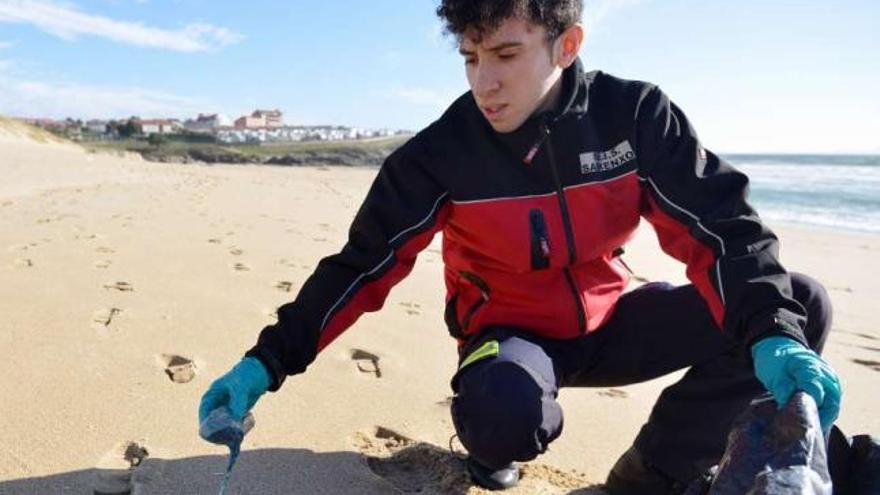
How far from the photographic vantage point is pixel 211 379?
254 centimetres

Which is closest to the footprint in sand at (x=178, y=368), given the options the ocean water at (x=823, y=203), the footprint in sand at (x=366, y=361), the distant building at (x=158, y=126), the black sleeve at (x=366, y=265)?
the footprint in sand at (x=366, y=361)

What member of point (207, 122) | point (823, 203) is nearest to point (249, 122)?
point (207, 122)

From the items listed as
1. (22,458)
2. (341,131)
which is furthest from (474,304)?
(341,131)

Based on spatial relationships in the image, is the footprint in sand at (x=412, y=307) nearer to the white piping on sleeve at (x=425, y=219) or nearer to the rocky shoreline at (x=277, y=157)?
the white piping on sleeve at (x=425, y=219)

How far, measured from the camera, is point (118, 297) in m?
3.46

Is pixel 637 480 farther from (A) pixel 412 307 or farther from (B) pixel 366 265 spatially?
(A) pixel 412 307

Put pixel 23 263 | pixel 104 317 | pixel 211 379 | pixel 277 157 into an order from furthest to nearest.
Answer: pixel 277 157 → pixel 23 263 → pixel 104 317 → pixel 211 379

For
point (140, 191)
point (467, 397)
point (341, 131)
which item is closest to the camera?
point (467, 397)

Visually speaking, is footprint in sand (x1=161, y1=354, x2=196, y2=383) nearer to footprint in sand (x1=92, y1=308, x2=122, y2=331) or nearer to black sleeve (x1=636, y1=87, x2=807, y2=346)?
footprint in sand (x1=92, y1=308, x2=122, y2=331)

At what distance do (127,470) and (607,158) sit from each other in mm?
1536

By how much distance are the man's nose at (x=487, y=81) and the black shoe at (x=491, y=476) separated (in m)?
0.99

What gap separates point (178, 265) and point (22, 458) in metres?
2.56

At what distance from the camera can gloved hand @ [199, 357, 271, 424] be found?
1.58 m

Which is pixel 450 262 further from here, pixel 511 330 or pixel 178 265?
pixel 178 265
